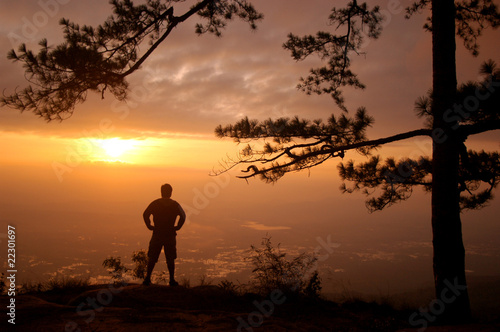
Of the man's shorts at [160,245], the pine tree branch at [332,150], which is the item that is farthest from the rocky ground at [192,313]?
the pine tree branch at [332,150]

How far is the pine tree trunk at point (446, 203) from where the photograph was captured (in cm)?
422

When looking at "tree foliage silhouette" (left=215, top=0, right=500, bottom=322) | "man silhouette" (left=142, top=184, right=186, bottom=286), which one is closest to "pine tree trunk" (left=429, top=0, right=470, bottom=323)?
"tree foliage silhouette" (left=215, top=0, right=500, bottom=322)

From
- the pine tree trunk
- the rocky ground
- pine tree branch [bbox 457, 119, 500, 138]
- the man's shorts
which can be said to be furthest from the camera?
the man's shorts

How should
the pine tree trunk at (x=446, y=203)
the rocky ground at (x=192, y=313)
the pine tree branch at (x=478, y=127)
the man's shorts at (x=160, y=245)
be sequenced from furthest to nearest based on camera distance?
the man's shorts at (x=160, y=245)
the pine tree trunk at (x=446, y=203)
the pine tree branch at (x=478, y=127)
the rocky ground at (x=192, y=313)

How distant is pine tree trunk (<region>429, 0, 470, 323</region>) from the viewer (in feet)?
13.9

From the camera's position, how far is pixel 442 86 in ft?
14.7

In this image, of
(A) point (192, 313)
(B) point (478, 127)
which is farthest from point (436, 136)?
(A) point (192, 313)

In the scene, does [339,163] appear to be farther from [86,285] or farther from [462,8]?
[86,285]

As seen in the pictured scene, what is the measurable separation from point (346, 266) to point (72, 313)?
376ft

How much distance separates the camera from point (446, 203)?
4.34m

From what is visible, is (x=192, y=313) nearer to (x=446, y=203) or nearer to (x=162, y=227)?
(x=162, y=227)

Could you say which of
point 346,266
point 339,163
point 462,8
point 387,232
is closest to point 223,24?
point 339,163

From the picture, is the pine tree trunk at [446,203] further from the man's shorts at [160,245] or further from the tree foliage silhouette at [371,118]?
the man's shorts at [160,245]

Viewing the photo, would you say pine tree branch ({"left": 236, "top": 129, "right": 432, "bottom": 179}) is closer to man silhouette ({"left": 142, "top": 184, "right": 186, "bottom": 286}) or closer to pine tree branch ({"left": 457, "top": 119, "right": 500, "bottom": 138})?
pine tree branch ({"left": 457, "top": 119, "right": 500, "bottom": 138})
